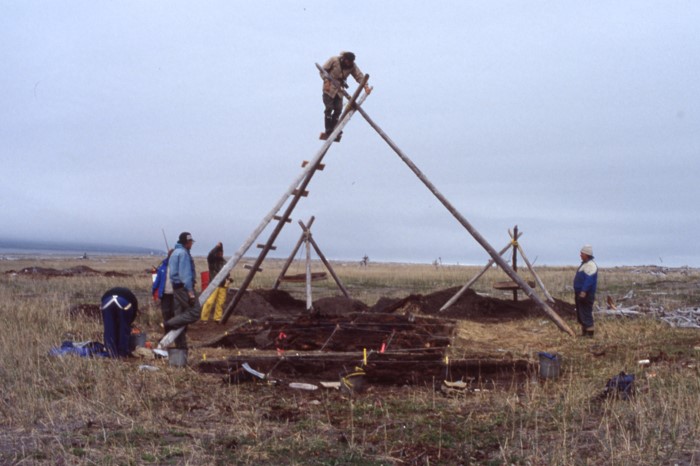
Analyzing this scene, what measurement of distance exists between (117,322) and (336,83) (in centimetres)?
559

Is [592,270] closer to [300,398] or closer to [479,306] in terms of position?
[479,306]

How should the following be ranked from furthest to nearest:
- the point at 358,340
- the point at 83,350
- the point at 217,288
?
the point at 217,288 < the point at 358,340 < the point at 83,350

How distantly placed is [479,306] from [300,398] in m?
10.6

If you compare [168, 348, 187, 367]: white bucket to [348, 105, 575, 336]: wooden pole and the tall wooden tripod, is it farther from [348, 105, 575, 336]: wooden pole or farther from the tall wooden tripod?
[348, 105, 575, 336]: wooden pole

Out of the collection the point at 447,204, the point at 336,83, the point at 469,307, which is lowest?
the point at 469,307

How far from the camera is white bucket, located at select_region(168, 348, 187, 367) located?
9.48 metres

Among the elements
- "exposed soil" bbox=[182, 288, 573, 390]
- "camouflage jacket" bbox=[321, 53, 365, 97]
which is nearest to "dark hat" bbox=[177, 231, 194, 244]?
"exposed soil" bbox=[182, 288, 573, 390]

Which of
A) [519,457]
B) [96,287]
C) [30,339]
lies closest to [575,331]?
[519,457]

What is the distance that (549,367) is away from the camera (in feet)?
29.2

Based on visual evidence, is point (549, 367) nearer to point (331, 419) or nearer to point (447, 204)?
point (331, 419)

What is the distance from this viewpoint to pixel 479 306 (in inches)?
698

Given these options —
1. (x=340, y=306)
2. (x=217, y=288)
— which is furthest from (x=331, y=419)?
(x=340, y=306)

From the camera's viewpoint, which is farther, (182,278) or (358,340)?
(358,340)

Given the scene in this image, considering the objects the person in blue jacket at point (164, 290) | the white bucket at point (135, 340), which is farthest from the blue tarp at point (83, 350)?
the person in blue jacket at point (164, 290)
